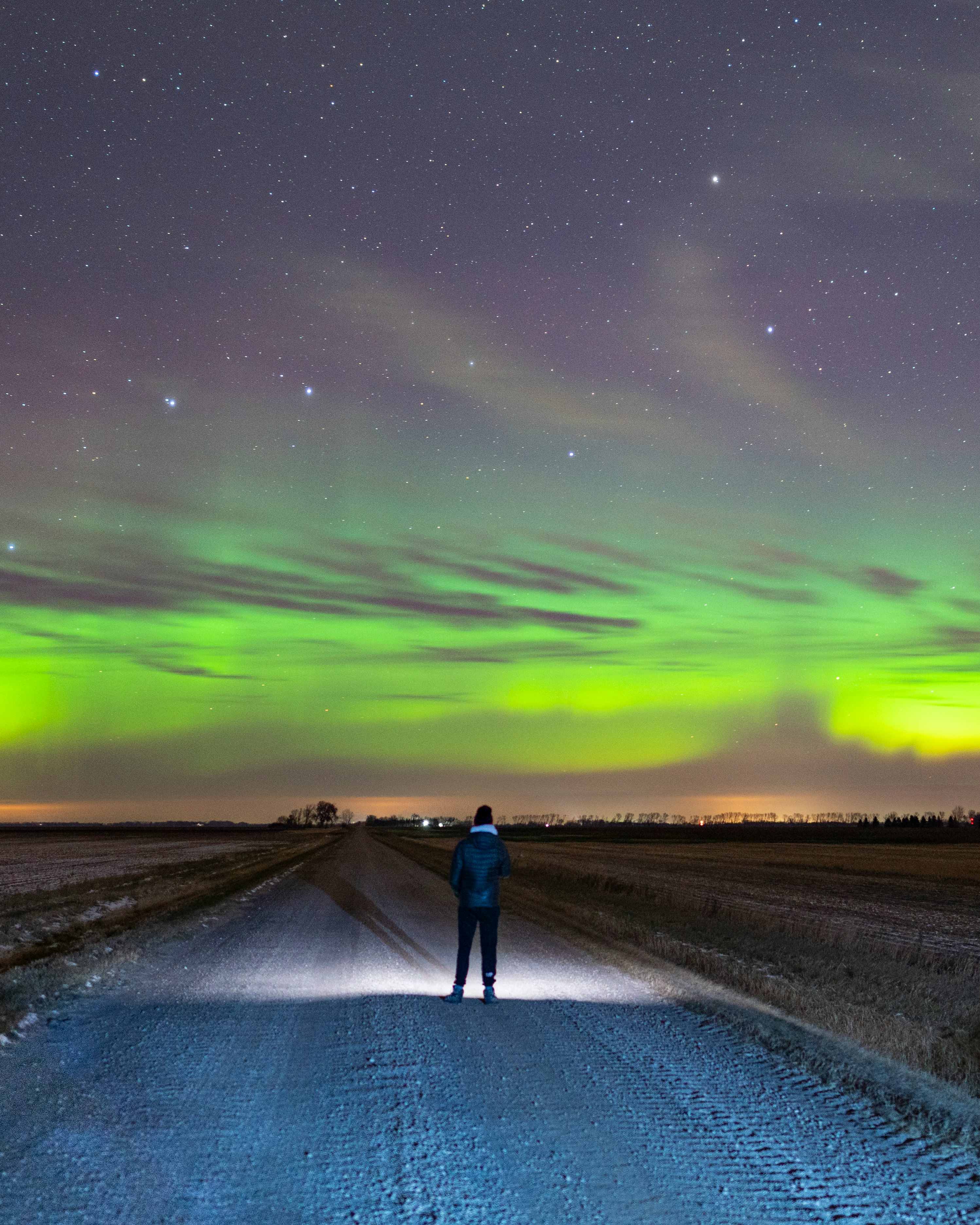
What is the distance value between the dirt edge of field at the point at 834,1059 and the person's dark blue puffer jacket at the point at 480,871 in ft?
8.38

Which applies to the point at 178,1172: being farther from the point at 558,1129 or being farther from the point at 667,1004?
the point at 667,1004

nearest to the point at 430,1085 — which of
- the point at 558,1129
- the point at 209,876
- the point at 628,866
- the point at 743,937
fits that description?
the point at 558,1129

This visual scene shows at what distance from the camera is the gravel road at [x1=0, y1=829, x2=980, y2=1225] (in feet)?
17.1

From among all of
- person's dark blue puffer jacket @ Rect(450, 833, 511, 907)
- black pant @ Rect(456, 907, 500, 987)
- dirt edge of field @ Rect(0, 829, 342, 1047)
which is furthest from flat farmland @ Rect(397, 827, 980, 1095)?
dirt edge of field @ Rect(0, 829, 342, 1047)

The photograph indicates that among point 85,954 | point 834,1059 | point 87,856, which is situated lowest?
point 87,856

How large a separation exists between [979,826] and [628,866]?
16033 cm

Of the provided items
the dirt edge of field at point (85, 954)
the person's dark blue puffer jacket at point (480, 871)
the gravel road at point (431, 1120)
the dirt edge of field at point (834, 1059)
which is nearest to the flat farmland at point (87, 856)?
the dirt edge of field at point (85, 954)

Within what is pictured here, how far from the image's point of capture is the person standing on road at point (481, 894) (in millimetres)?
10773

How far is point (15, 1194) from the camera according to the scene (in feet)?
17.1

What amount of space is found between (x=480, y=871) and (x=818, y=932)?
1268 centimetres

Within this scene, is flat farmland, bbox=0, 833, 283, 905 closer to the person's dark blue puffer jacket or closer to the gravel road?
the person's dark blue puffer jacket

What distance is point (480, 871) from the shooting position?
1088cm

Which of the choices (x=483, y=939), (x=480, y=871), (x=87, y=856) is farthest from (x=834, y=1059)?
(x=87, y=856)

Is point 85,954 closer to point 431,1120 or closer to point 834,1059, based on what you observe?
point 431,1120
